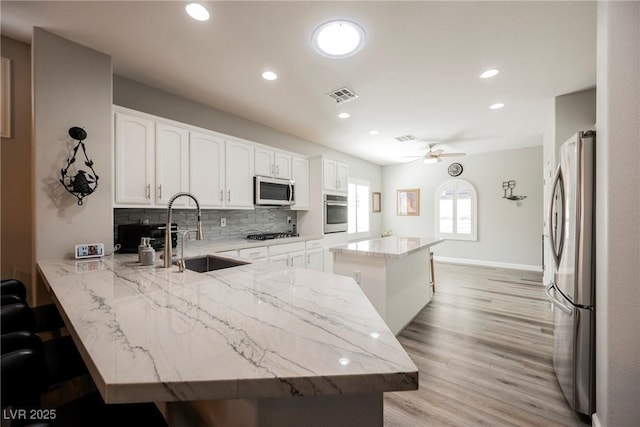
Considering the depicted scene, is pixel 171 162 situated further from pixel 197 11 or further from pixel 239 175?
pixel 197 11

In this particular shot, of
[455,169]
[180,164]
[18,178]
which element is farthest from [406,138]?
[18,178]

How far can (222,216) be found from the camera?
138 inches

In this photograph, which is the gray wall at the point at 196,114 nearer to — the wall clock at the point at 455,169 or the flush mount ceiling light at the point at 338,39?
the flush mount ceiling light at the point at 338,39

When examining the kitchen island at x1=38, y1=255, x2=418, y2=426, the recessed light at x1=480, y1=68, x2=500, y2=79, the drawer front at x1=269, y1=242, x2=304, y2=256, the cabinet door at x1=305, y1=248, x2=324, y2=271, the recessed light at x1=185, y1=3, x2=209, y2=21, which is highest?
the recessed light at x1=185, y1=3, x2=209, y2=21

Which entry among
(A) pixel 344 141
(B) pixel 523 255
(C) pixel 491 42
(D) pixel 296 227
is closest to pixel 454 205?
(B) pixel 523 255

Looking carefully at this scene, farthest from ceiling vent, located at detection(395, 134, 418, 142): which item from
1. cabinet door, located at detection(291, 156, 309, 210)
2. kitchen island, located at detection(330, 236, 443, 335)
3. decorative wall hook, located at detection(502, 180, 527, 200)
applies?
decorative wall hook, located at detection(502, 180, 527, 200)

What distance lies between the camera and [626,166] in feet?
4.29

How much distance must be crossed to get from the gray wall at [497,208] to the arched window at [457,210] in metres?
0.12

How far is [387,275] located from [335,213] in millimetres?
2260

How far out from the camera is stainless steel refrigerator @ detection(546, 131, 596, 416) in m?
1.51

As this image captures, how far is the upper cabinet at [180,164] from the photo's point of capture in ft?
7.69

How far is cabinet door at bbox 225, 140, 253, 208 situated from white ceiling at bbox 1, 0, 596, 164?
0.59 m

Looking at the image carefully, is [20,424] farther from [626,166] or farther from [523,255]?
[523,255]

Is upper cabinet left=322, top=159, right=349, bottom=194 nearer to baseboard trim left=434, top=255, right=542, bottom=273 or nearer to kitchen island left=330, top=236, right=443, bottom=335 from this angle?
kitchen island left=330, top=236, right=443, bottom=335
